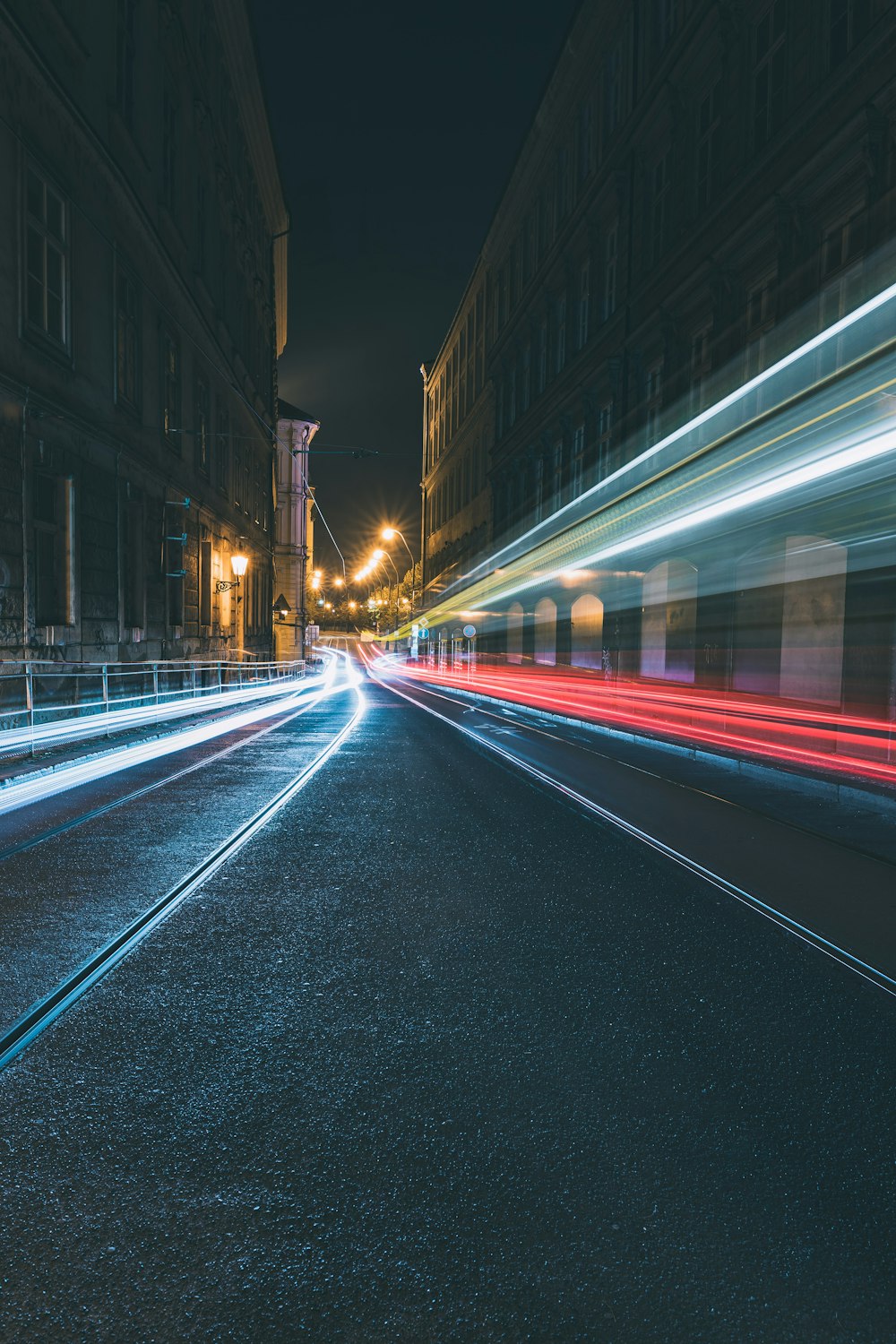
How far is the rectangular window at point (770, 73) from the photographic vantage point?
18094mm

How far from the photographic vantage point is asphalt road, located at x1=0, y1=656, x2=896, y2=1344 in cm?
182

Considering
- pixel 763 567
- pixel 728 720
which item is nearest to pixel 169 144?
pixel 763 567

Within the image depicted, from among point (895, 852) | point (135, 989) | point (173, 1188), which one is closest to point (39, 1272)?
point (173, 1188)

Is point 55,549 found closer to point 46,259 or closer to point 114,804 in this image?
point 46,259

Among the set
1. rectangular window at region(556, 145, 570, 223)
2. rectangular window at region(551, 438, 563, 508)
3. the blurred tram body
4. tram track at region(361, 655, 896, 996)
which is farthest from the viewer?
rectangular window at region(556, 145, 570, 223)

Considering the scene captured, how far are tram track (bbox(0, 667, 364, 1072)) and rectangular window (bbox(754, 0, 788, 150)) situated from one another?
790 inches

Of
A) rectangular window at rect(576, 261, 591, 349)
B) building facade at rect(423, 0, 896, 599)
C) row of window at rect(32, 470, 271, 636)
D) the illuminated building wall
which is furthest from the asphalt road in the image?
the illuminated building wall

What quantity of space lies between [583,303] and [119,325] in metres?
20.3

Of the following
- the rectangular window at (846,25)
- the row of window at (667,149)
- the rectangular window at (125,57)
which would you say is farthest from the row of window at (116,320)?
the rectangular window at (846,25)

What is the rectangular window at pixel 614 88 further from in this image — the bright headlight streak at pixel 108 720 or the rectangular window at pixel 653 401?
the bright headlight streak at pixel 108 720

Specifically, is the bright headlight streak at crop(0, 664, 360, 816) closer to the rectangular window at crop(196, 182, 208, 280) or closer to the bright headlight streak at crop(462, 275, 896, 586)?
the bright headlight streak at crop(462, 275, 896, 586)

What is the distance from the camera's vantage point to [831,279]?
52.9 ft

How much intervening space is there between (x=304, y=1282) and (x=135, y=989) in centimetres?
190

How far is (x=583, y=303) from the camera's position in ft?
103
